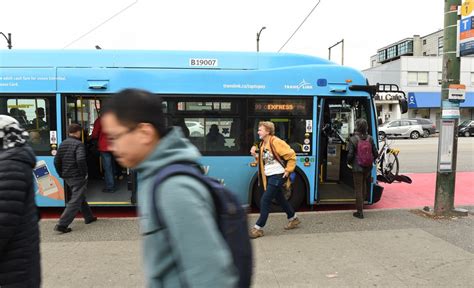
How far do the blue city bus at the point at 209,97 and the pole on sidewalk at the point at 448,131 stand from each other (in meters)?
1.09

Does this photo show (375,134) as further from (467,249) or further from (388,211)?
(467,249)

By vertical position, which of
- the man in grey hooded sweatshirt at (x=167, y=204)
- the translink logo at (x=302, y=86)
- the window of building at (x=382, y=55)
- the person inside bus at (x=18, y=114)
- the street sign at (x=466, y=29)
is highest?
the window of building at (x=382, y=55)

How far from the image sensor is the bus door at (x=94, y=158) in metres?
7.07

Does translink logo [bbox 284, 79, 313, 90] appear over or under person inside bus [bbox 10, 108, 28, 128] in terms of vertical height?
over

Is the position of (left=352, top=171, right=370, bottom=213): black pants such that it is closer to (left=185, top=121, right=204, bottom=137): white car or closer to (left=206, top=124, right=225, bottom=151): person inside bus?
(left=206, top=124, right=225, bottom=151): person inside bus

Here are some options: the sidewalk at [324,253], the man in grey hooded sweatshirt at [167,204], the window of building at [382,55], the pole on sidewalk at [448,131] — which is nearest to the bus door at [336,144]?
the sidewalk at [324,253]

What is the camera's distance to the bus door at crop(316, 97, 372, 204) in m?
7.21

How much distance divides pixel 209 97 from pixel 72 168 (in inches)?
99.6

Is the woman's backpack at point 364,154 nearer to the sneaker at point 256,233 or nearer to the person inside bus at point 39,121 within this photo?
the sneaker at point 256,233

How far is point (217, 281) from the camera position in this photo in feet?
4.05

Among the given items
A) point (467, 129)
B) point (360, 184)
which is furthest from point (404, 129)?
point (360, 184)

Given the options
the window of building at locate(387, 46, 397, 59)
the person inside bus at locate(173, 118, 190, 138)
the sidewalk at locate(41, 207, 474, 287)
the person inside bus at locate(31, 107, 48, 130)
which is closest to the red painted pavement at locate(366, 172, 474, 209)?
the sidewalk at locate(41, 207, 474, 287)

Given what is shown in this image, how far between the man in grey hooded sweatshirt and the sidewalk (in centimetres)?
297

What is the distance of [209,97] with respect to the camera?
6.89m
